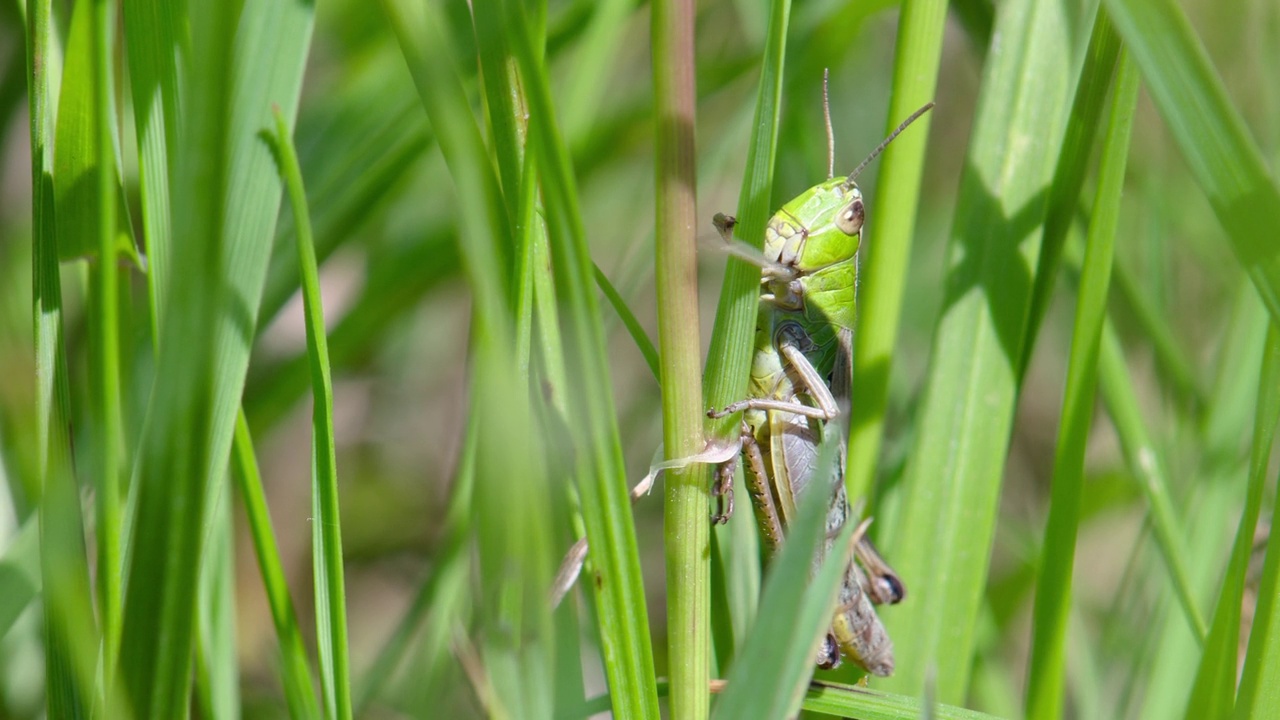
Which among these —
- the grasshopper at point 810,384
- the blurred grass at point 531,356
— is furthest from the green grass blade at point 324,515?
the grasshopper at point 810,384

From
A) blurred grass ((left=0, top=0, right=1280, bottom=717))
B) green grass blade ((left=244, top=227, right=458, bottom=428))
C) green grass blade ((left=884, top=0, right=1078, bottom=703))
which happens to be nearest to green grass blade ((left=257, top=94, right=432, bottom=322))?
blurred grass ((left=0, top=0, right=1280, bottom=717))

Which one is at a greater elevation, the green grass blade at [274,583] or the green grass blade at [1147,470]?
the green grass blade at [274,583]

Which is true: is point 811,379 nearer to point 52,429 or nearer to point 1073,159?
point 1073,159

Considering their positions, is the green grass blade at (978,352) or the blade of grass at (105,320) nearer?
the blade of grass at (105,320)

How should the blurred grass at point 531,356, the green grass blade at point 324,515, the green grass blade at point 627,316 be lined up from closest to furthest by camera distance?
1. the blurred grass at point 531,356
2. the green grass blade at point 324,515
3. the green grass blade at point 627,316

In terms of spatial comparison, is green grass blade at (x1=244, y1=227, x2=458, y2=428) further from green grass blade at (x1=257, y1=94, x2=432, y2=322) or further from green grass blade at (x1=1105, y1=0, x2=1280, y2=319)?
green grass blade at (x1=1105, y1=0, x2=1280, y2=319)

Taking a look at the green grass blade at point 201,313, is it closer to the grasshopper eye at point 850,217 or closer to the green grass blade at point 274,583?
the green grass blade at point 274,583

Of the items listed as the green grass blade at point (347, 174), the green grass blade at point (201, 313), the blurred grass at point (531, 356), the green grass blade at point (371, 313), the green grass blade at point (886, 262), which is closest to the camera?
the green grass blade at point (201, 313)
